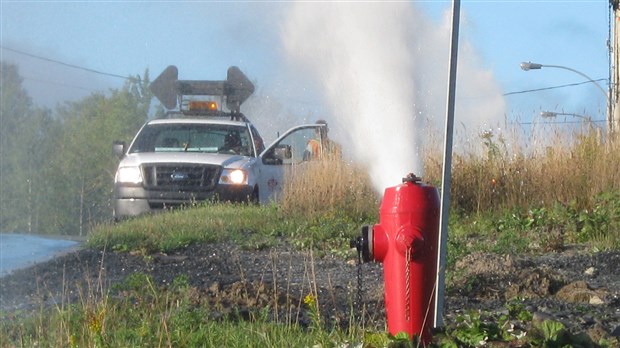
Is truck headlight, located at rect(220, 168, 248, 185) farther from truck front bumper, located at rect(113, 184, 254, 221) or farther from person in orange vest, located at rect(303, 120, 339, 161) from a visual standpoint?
person in orange vest, located at rect(303, 120, 339, 161)

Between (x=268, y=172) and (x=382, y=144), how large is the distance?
9.88 metres

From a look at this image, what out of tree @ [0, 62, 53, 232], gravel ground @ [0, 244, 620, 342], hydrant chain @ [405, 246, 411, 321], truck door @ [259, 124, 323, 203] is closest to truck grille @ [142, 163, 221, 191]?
truck door @ [259, 124, 323, 203]

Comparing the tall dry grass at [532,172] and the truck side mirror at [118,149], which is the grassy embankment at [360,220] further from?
the truck side mirror at [118,149]

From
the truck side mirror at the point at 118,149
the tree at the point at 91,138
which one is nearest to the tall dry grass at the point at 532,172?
the truck side mirror at the point at 118,149

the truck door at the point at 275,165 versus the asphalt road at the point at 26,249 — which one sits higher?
the truck door at the point at 275,165

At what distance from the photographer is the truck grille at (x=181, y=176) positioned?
15672 mm

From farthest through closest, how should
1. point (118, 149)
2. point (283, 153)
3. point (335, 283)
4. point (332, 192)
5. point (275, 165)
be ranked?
point (118, 149)
point (275, 165)
point (283, 153)
point (332, 192)
point (335, 283)

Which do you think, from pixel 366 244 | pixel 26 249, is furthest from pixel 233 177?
pixel 366 244

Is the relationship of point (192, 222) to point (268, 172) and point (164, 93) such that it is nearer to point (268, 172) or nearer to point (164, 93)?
point (268, 172)

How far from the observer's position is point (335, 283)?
8203 millimetres

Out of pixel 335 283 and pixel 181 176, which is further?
pixel 181 176

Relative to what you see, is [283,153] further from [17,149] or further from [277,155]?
[17,149]

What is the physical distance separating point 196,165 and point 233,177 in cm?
53

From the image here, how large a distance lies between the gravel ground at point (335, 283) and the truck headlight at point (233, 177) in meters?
5.06
